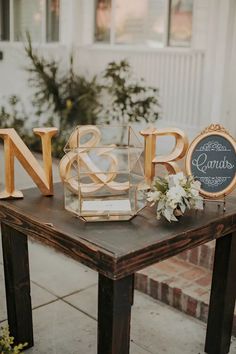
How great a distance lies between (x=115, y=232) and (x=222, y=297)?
76 centimetres

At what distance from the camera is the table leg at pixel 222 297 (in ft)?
6.79

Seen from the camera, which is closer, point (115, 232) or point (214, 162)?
point (115, 232)

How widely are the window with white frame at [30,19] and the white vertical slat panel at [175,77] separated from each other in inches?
55.2

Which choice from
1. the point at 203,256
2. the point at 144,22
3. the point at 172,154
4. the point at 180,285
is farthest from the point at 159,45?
the point at 172,154

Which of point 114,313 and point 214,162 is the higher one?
point 214,162

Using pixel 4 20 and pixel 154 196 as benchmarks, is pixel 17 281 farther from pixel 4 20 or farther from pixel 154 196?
pixel 4 20

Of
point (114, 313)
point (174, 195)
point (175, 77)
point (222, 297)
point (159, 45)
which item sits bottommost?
point (222, 297)

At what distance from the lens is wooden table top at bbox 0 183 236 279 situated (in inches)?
59.2

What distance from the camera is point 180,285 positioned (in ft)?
8.54

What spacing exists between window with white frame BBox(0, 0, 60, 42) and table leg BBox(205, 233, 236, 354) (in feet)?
16.6

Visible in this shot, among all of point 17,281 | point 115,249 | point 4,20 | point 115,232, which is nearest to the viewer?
point 115,249

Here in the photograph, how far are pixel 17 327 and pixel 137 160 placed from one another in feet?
3.09

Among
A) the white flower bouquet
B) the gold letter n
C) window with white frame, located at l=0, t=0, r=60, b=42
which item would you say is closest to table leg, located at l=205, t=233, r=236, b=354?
the white flower bouquet

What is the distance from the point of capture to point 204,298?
2.48 meters
